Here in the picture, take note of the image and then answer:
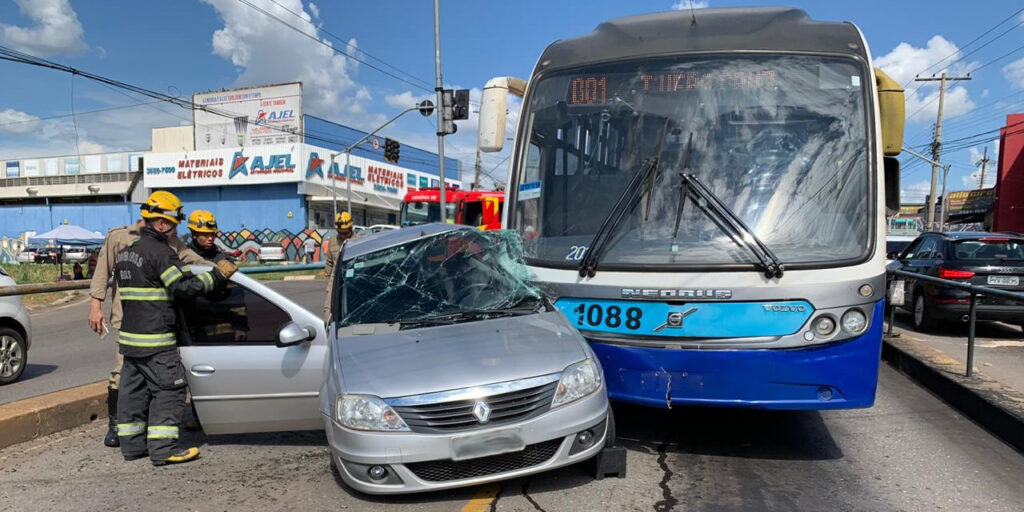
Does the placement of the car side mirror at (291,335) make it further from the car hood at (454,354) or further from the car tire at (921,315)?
the car tire at (921,315)

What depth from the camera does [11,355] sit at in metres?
7.40

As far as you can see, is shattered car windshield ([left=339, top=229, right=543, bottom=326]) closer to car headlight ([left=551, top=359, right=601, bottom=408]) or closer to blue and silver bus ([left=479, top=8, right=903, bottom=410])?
blue and silver bus ([left=479, top=8, right=903, bottom=410])

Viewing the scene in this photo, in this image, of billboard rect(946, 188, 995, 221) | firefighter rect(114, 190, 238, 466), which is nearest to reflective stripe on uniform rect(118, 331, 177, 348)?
firefighter rect(114, 190, 238, 466)

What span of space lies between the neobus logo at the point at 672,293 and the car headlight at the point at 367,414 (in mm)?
1708

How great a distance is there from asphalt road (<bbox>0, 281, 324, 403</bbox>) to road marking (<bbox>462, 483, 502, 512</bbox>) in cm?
251

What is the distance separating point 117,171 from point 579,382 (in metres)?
64.1

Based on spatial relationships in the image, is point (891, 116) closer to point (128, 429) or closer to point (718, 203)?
point (718, 203)

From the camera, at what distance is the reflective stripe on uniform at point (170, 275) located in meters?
4.43

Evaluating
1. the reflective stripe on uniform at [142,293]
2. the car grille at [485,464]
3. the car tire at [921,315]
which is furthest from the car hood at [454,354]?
the car tire at [921,315]

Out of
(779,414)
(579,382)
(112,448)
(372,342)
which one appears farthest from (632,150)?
(112,448)

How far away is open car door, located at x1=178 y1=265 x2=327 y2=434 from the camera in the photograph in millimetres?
4539

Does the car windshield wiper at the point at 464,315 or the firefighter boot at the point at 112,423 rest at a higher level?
the car windshield wiper at the point at 464,315

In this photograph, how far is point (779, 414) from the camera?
559cm

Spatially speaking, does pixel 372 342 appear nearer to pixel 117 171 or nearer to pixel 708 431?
pixel 708 431
